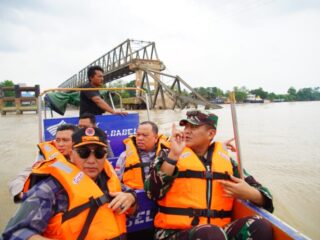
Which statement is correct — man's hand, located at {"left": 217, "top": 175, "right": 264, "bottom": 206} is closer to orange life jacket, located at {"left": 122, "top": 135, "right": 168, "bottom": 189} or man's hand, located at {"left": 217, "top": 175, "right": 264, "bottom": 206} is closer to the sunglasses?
the sunglasses

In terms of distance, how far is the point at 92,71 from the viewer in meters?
3.79

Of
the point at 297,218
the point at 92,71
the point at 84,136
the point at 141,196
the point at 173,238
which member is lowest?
the point at 297,218

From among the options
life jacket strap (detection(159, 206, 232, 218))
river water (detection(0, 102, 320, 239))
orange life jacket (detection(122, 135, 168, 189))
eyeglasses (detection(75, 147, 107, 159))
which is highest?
eyeglasses (detection(75, 147, 107, 159))

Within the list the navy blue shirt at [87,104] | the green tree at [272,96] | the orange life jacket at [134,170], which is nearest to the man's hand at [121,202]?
the orange life jacket at [134,170]

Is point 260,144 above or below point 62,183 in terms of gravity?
below

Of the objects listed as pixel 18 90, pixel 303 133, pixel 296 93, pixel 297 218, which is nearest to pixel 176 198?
pixel 297 218

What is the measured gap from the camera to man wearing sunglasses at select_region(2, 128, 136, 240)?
1264 millimetres

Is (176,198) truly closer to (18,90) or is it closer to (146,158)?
(146,158)

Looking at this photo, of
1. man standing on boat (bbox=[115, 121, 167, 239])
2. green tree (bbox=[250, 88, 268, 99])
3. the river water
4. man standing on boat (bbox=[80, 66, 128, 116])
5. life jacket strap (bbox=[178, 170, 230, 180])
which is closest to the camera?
life jacket strap (bbox=[178, 170, 230, 180])

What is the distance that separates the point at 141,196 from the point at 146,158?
51 centimetres

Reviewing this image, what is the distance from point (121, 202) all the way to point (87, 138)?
1.26ft

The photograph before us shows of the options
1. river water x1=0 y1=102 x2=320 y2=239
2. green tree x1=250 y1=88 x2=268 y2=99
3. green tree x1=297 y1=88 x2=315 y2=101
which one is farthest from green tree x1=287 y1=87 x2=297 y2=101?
river water x1=0 y1=102 x2=320 y2=239

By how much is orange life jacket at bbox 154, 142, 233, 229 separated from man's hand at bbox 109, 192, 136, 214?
10.1 inches

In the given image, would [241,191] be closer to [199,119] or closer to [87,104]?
[199,119]
